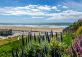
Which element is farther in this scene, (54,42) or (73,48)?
(54,42)

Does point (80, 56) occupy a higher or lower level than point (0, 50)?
higher

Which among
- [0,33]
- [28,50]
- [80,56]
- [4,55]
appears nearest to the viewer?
[80,56]

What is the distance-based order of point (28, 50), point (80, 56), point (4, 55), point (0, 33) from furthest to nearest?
point (0, 33) < point (4, 55) < point (28, 50) < point (80, 56)

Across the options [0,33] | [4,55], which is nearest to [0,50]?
[4,55]

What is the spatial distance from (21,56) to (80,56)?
4029mm

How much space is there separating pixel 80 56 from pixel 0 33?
1585 inches

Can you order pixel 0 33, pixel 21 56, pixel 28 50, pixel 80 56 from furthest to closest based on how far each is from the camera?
pixel 0 33 → pixel 28 50 → pixel 21 56 → pixel 80 56

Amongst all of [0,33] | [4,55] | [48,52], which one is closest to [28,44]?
[48,52]

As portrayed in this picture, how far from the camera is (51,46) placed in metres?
12.8

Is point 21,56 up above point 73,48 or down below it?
below

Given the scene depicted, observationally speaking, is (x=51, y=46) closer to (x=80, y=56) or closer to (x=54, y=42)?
(x=54, y=42)

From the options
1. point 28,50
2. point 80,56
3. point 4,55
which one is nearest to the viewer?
point 80,56

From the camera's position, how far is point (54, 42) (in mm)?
13359

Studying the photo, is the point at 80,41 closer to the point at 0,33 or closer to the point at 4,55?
the point at 4,55
